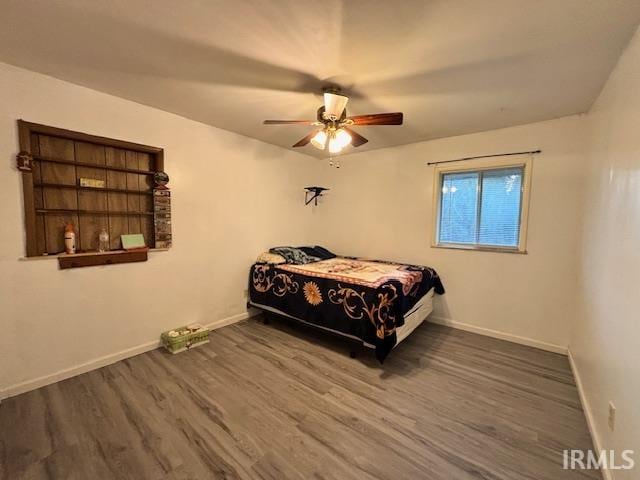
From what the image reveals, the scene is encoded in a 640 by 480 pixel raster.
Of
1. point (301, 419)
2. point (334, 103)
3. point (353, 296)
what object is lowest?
point (301, 419)

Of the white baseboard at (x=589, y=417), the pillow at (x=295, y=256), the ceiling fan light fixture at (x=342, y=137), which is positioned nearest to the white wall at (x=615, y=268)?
the white baseboard at (x=589, y=417)

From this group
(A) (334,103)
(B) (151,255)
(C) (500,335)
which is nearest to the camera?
(A) (334,103)

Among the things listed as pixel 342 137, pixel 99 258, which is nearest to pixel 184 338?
pixel 99 258

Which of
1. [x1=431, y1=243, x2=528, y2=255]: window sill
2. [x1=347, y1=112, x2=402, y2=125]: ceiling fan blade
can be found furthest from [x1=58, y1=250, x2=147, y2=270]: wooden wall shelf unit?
[x1=431, y1=243, x2=528, y2=255]: window sill

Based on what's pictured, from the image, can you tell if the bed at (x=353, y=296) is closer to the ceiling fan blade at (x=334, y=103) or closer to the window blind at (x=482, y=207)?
the window blind at (x=482, y=207)

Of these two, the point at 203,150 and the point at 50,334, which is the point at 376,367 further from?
the point at 203,150

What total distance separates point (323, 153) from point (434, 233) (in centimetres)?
212

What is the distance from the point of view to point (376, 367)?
7.91 ft

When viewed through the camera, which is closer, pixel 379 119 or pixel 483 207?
pixel 379 119

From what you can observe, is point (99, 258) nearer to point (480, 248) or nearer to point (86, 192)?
point (86, 192)

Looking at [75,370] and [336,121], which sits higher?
[336,121]

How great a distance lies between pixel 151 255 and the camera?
8.63 ft

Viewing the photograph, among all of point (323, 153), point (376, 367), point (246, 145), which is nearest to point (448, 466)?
point (376, 367)

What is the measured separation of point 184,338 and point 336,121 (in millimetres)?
2550
